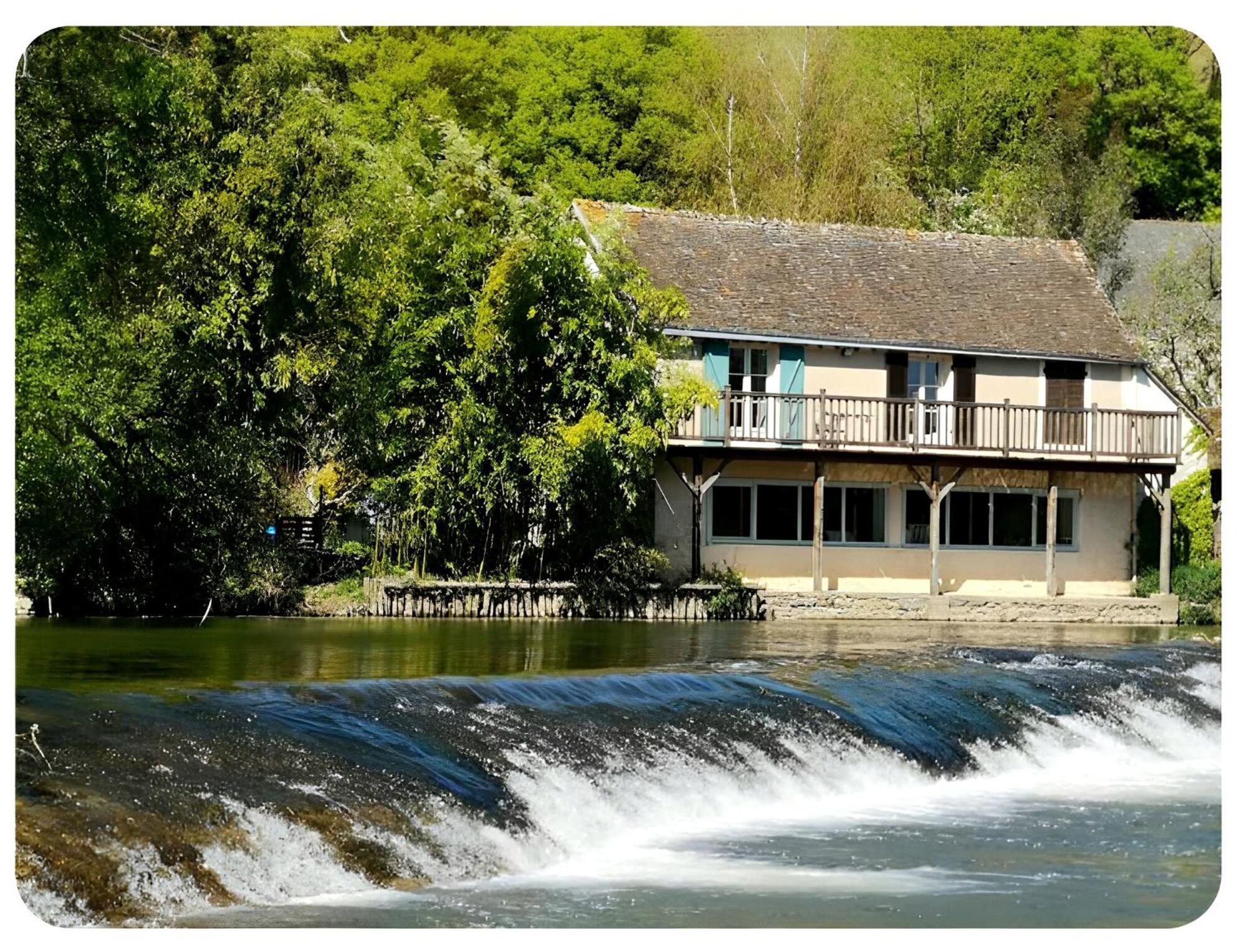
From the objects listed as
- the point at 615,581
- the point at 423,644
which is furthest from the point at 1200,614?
the point at 423,644

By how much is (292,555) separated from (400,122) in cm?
885

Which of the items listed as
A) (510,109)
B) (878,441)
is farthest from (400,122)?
(878,441)

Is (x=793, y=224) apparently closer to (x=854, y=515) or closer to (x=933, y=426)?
(x=933, y=426)

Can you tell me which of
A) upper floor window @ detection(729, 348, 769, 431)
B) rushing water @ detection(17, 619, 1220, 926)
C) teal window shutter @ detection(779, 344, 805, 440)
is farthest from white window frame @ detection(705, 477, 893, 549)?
rushing water @ detection(17, 619, 1220, 926)

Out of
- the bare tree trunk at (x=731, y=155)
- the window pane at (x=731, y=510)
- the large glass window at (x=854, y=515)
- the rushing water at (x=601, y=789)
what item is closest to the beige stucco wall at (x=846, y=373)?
the large glass window at (x=854, y=515)

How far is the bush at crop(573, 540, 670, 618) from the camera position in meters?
21.7

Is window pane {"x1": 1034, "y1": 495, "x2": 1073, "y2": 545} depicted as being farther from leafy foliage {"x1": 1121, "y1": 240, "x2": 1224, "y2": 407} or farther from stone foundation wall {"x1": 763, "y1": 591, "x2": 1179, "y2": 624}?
leafy foliage {"x1": 1121, "y1": 240, "x2": 1224, "y2": 407}

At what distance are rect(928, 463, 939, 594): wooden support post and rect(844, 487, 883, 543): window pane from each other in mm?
923

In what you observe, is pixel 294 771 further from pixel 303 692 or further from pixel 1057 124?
pixel 1057 124

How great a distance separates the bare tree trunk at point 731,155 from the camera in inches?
915

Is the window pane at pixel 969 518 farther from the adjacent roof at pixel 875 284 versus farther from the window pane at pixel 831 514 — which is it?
the adjacent roof at pixel 875 284

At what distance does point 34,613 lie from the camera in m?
18.6

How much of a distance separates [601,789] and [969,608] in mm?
13498

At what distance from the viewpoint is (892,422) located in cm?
2492
